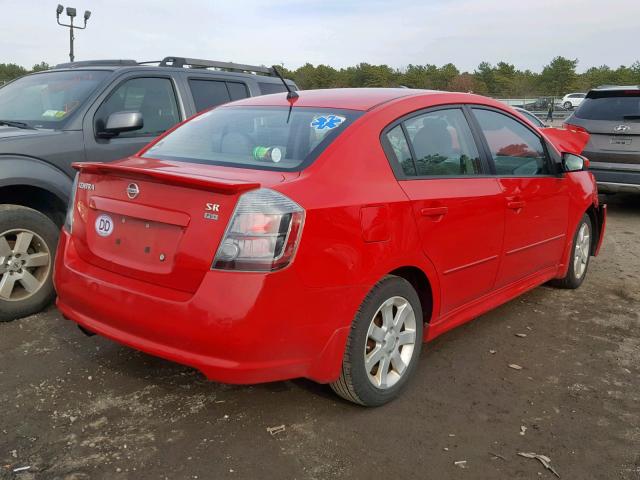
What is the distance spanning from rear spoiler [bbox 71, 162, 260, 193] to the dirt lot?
1.18 m

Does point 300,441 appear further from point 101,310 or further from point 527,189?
point 527,189

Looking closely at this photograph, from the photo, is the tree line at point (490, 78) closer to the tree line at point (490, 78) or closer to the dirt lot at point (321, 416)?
the tree line at point (490, 78)

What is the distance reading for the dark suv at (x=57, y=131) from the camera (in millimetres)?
4285

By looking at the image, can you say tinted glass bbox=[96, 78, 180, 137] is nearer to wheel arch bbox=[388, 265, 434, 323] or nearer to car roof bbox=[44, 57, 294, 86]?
car roof bbox=[44, 57, 294, 86]

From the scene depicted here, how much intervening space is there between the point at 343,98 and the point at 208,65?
319cm

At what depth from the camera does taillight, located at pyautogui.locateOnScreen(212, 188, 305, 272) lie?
2564mm

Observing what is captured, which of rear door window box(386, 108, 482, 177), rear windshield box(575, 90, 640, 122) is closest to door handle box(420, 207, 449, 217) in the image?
rear door window box(386, 108, 482, 177)

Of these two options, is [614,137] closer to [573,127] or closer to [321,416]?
[573,127]

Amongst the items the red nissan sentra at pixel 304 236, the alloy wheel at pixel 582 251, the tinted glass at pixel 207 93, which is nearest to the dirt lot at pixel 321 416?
the red nissan sentra at pixel 304 236

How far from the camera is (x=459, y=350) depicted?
4.00m

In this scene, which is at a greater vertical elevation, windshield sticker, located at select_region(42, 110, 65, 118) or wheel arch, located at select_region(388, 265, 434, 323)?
windshield sticker, located at select_region(42, 110, 65, 118)

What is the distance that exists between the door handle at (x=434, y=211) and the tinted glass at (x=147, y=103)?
2895 mm

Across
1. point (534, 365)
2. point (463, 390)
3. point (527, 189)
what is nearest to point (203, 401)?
point (463, 390)

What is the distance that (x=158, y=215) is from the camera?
9.14 feet
